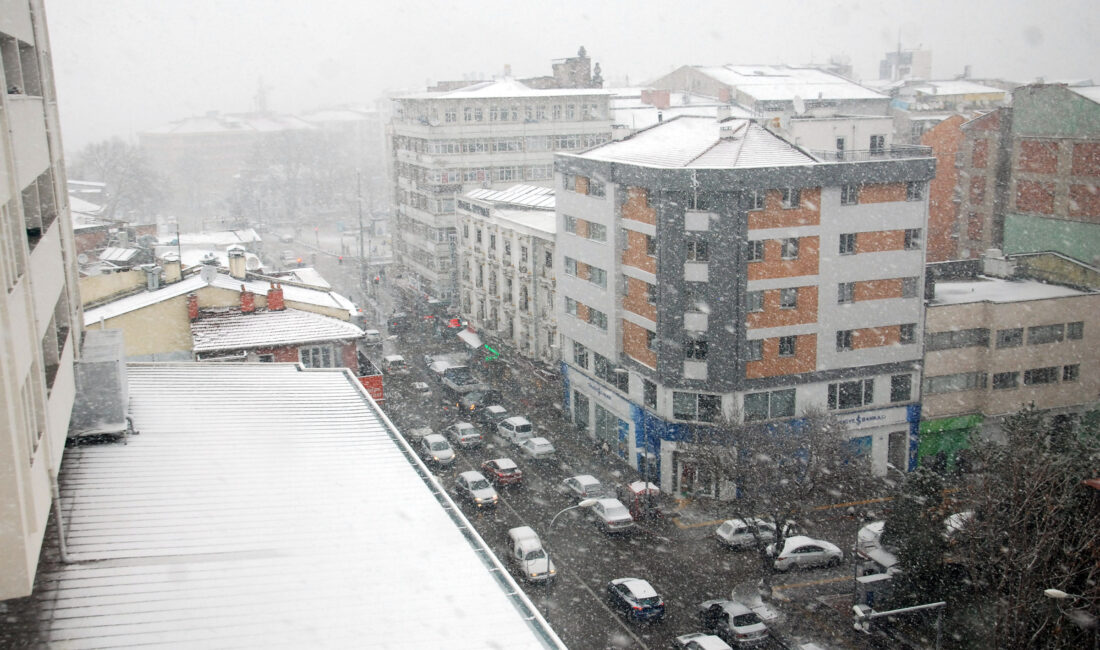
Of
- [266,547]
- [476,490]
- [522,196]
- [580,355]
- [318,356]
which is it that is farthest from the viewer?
[522,196]

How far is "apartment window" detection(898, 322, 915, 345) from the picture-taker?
26.2 metres

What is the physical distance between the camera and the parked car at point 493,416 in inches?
1237

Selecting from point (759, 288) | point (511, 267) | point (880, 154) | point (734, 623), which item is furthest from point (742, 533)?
point (511, 267)

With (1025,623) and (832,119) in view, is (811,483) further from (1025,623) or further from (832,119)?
(832,119)

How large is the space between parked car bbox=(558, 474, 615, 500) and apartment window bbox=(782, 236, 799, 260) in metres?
7.95

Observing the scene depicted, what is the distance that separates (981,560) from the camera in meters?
16.5

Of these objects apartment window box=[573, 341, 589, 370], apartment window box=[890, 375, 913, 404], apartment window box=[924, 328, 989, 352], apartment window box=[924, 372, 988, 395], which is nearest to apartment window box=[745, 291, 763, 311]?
apartment window box=[890, 375, 913, 404]

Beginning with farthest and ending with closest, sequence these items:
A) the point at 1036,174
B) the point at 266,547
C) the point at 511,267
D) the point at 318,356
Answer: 1. the point at 511,267
2. the point at 1036,174
3. the point at 318,356
4. the point at 266,547

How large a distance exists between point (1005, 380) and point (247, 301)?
2122 centimetres

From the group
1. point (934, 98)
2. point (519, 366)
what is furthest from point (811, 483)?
point (934, 98)

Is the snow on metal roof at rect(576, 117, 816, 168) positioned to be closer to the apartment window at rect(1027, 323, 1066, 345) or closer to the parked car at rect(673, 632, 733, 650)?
the apartment window at rect(1027, 323, 1066, 345)

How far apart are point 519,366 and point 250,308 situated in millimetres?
15509

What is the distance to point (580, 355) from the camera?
3098 cm

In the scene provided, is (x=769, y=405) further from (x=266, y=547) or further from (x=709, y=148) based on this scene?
(x=266, y=547)
